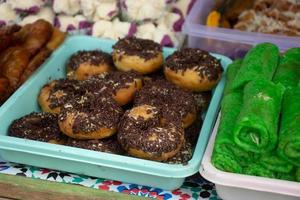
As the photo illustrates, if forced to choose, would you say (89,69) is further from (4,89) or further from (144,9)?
(144,9)

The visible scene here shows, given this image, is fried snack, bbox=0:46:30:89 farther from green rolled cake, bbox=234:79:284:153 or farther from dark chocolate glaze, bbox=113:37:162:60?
green rolled cake, bbox=234:79:284:153

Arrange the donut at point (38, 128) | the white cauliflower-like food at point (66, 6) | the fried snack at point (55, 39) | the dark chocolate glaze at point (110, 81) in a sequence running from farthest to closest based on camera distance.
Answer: the white cauliflower-like food at point (66, 6), the fried snack at point (55, 39), the dark chocolate glaze at point (110, 81), the donut at point (38, 128)

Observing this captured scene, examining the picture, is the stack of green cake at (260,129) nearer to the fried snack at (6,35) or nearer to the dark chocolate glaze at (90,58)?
the dark chocolate glaze at (90,58)

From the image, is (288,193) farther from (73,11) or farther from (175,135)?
(73,11)

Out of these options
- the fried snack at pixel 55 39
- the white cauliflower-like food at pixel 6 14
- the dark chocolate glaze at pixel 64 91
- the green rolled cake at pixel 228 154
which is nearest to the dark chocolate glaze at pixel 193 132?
the green rolled cake at pixel 228 154

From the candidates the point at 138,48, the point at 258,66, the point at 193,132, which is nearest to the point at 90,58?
the point at 138,48

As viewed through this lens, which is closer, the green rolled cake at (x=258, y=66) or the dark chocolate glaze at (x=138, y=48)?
the green rolled cake at (x=258, y=66)

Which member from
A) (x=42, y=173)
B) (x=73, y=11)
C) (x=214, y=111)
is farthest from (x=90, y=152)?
(x=73, y=11)
